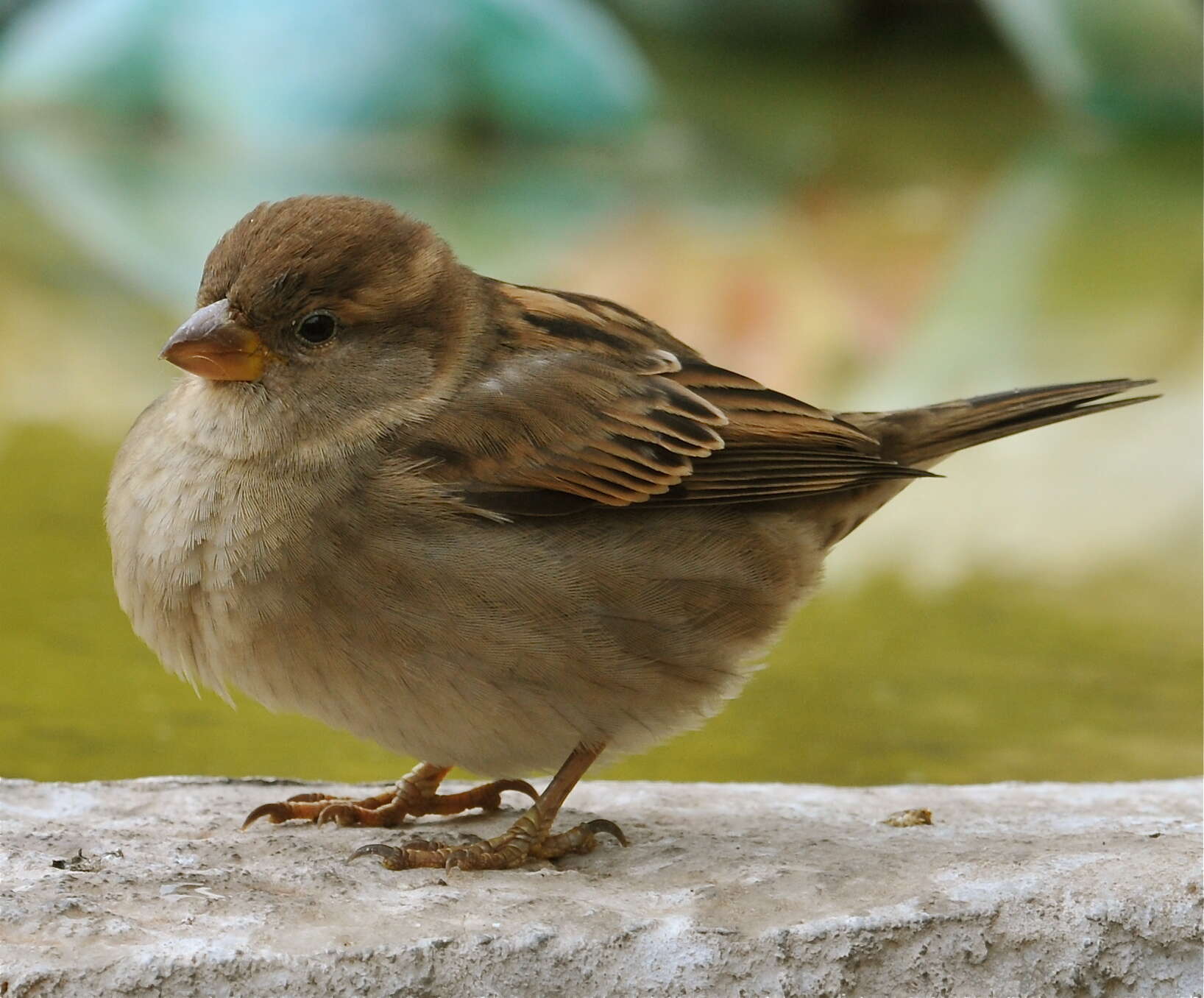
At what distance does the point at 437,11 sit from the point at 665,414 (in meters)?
4.85

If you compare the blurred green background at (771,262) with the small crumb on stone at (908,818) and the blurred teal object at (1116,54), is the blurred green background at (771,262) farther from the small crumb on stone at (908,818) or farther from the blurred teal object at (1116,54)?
the small crumb on stone at (908,818)

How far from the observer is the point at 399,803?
3.39 meters

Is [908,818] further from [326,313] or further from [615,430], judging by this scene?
[326,313]

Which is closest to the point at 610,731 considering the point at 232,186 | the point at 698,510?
the point at 698,510

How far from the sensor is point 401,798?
340 cm

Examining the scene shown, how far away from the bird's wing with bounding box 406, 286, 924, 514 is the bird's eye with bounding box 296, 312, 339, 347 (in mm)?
238

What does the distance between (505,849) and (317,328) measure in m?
0.97

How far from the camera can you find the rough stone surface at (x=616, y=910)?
248 centimetres

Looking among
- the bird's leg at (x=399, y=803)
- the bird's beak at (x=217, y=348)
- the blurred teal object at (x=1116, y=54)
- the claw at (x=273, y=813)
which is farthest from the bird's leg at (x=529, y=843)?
the blurred teal object at (x=1116, y=54)

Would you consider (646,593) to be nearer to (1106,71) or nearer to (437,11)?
(437,11)

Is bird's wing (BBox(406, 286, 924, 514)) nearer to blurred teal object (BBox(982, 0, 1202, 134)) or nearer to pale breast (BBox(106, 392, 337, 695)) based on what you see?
pale breast (BBox(106, 392, 337, 695))

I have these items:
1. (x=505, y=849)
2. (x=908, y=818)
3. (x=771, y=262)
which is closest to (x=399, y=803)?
(x=505, y=849)

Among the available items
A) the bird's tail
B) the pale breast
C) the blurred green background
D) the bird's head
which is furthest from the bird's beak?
the bird's tail

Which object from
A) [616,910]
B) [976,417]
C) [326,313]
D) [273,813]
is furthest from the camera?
[976,417]
